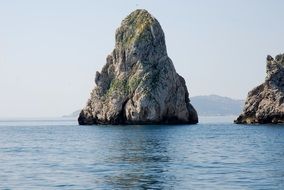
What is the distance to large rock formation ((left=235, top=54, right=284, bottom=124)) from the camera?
173 meters

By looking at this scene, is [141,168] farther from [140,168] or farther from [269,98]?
[269,98]

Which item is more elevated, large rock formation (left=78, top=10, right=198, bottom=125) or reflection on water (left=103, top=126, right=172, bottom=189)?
large rock formation (left=78, top=10, right=198, bottom=125)

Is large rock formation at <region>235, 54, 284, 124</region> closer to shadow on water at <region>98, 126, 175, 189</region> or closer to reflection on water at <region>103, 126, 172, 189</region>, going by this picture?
reflection on water at <region>103, 126, 172, 189</region>

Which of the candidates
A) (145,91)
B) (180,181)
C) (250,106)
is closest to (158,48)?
(145,91)

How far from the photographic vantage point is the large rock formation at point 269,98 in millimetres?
172875

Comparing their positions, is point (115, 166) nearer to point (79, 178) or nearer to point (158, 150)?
point (79, 178)

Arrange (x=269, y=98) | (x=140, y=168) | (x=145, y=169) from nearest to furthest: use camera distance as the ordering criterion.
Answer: (x=145, y=169)
(x=140, y=168)
(x=269, y=98)

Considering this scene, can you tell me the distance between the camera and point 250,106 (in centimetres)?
18112

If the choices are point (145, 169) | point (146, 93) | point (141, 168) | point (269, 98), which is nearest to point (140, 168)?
point (141, 168)

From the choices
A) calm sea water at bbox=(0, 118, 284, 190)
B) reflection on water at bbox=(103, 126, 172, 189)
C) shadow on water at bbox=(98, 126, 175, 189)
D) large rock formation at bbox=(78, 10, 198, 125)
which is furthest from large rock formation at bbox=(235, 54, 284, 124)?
calm sea water at bbox=(0, 118, 284, 190)

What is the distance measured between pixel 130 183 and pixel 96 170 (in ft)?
33.3

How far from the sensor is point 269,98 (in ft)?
573

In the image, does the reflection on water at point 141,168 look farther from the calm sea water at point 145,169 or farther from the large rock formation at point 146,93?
the large rock formation at point 146,93

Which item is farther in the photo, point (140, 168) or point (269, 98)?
point (269, 98)
